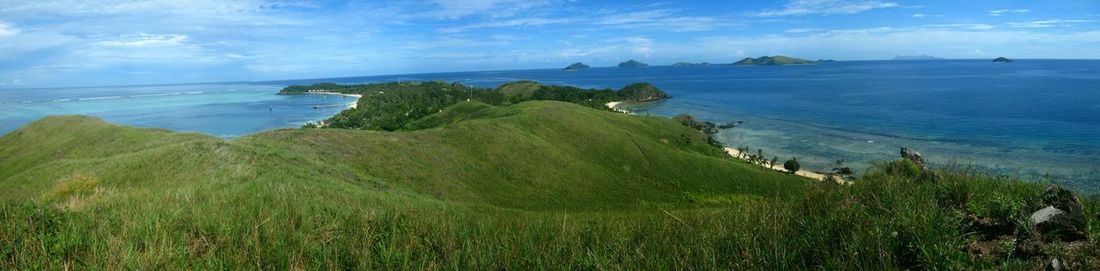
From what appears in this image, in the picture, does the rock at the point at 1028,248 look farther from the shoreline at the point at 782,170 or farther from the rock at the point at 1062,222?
the shoreline at the point at 782,170

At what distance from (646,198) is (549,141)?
16120 millimetres

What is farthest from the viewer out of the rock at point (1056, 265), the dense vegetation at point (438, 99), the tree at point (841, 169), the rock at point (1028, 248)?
the dense vegetation at point (438, 99)

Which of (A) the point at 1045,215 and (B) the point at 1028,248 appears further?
(A) the point at 1045,215

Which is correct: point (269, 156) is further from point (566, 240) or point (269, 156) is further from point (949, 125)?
point (949, 125)

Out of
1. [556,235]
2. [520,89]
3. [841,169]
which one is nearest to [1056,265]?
[556,235]

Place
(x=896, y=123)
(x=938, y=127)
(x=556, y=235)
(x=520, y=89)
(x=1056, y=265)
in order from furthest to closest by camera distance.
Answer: (x=520, y=89) → (x=896, y=123) → (x=938, y=127) → (x=556, y=235) → (x=1056, y=265)

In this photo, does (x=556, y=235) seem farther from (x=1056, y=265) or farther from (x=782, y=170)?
(x=782, y=170)

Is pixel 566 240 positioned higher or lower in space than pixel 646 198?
higher

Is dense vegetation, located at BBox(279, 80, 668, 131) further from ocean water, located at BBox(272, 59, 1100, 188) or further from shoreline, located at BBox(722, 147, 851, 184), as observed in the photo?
shoreline, located at BBox(722, 147, 851, 184)

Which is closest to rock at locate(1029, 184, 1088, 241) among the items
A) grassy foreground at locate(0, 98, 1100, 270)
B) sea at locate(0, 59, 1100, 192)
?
grassy foreground at locate(0, 98, 1100, 270)

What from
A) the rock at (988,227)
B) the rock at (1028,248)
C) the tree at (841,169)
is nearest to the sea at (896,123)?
the tree at (841,169)

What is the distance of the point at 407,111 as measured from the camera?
5054 inches

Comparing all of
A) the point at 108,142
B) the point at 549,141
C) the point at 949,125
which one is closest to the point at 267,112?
the point at 108,142

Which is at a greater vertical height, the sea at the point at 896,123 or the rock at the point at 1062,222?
the rock at the point at 1062,222
